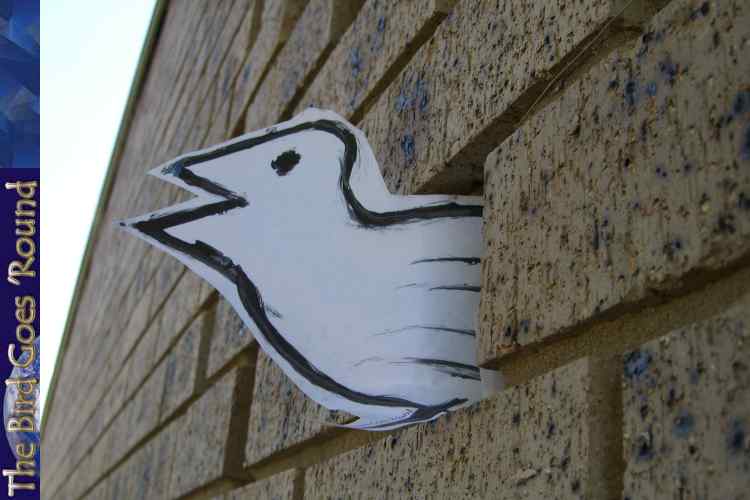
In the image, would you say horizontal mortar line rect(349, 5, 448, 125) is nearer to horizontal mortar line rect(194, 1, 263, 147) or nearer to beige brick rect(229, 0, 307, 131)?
beige brick rect(229, 0, 307, 131)

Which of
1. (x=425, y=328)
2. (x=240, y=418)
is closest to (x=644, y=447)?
(x=425, y=328)

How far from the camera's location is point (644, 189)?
65 centimetres

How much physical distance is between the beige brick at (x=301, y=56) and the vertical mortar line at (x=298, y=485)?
0.72 meters

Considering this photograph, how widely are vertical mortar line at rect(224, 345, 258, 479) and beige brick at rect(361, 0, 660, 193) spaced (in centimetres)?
65

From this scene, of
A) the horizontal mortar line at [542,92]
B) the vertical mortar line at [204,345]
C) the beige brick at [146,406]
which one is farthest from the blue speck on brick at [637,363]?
the beige brick at [146,406]

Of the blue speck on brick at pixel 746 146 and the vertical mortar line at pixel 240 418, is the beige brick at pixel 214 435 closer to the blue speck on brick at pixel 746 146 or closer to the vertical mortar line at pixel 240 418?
the vertical mortar line at pixel 240 418

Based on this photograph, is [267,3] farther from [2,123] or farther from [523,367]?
[523,367]

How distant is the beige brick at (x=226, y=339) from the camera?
1.75 m

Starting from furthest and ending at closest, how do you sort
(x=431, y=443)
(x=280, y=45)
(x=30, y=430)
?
(x=30, y=430), (x=280, y=45), (x=431, y=443)

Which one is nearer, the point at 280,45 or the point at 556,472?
the point at 556,472

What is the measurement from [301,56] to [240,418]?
688 mm

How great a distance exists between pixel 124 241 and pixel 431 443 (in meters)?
4.50

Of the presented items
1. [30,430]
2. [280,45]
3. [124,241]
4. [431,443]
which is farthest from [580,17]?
[124,241]

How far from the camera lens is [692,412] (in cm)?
56
